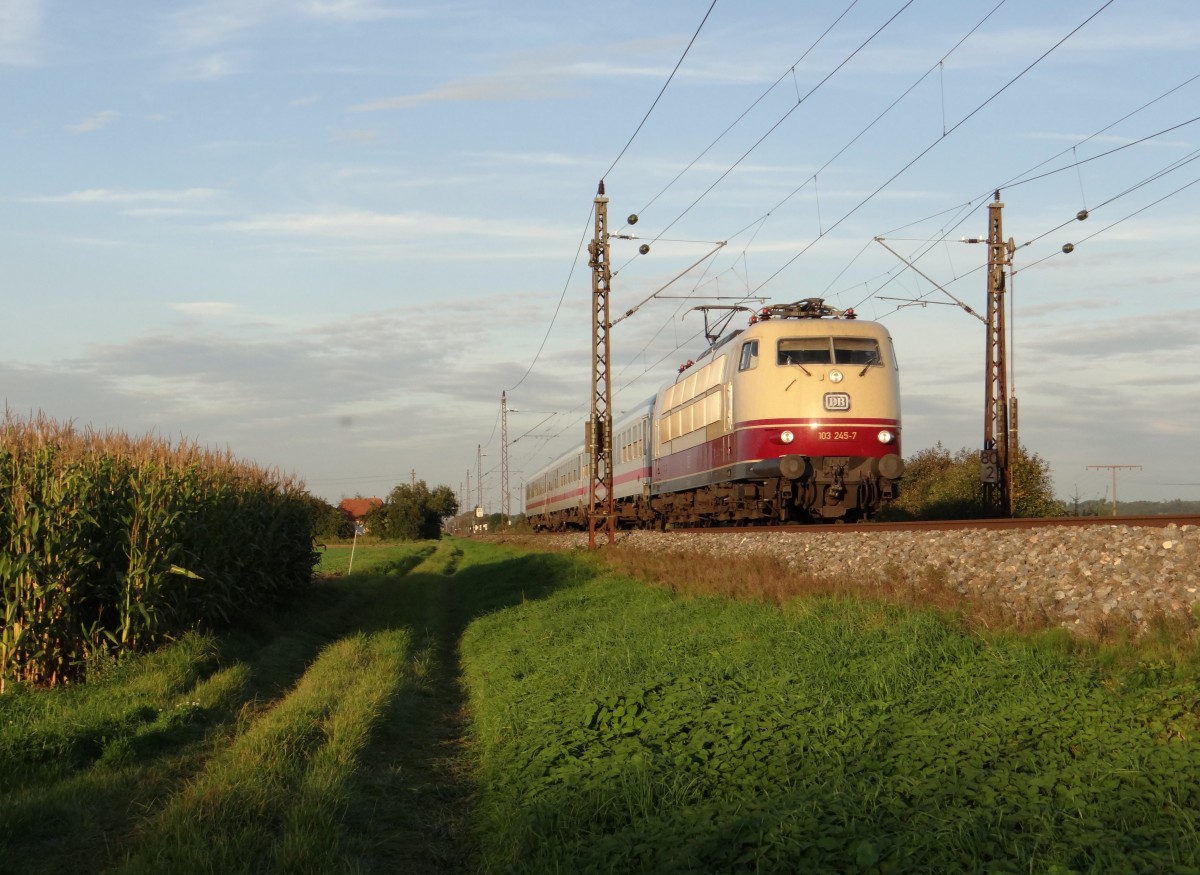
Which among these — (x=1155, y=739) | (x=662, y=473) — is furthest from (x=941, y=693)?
(x=662, y=473)

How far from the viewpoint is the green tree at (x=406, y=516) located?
81000mm

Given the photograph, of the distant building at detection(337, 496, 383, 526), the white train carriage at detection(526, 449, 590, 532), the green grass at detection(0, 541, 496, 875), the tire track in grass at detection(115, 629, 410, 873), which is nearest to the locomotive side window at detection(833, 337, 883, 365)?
the green grass at detection(0, 541, 496, 875)

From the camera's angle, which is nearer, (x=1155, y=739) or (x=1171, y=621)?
(x=1155, y=739)

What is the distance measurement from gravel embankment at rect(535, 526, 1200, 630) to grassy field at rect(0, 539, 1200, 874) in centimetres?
110

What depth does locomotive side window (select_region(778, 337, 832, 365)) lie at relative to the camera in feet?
73.6

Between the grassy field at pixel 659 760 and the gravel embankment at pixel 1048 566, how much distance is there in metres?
1.10

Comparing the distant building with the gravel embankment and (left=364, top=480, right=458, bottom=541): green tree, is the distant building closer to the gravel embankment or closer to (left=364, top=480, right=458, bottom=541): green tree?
(left=364, top=480, right=458, bottom=541): green tree

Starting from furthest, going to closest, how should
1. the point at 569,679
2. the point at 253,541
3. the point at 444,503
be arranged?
1. the point at 444,503
2. the point at 253,541
3. the point at 569,679

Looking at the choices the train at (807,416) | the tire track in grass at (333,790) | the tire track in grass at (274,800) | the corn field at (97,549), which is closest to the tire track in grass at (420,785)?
the tire track in grass at (333,790)

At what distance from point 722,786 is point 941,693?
206cm

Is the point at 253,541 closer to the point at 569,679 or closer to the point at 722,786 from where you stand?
the point at 569,679

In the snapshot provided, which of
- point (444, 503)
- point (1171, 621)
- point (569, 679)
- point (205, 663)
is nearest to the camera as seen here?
point (1171, 621)

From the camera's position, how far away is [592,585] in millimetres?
20141

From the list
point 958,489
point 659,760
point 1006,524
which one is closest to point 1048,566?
point 1006,524
